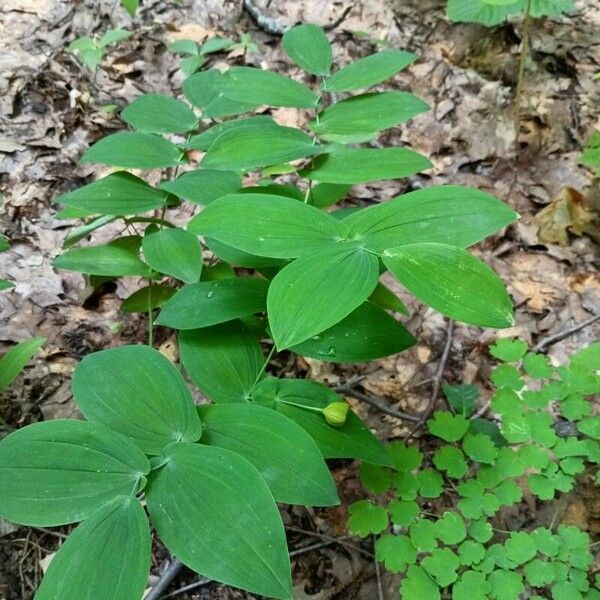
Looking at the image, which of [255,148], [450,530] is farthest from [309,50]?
[450,530]

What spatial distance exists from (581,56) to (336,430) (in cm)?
318

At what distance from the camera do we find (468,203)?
43.9 inches

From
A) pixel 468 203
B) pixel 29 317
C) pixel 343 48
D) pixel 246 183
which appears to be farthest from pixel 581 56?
pixel 29 317

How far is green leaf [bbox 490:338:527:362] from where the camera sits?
158 centimetres

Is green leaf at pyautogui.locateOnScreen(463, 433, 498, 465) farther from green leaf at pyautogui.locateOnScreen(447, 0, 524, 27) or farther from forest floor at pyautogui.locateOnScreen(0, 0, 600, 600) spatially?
green leaf at pyautogui.locateOnScreen(447, 0, 524, 27)

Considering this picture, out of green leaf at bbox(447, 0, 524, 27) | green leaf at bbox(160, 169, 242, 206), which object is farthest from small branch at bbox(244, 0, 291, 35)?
green leaf at bbox(160, 169, 242, 206)

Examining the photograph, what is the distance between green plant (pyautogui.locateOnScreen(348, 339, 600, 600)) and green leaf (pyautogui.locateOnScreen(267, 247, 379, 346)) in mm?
587

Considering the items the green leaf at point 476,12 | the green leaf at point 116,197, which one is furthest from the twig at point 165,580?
the green leaf at point 476,12

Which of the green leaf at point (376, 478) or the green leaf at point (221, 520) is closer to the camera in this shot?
the green leaf at point (221, 520)

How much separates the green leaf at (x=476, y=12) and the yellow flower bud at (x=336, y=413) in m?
2.50

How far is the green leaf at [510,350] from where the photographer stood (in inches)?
62.1

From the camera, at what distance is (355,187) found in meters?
2.74

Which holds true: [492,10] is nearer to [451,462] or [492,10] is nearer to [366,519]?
[451,462]

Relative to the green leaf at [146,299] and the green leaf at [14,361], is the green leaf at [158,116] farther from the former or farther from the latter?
the green leaf at [14,361]
